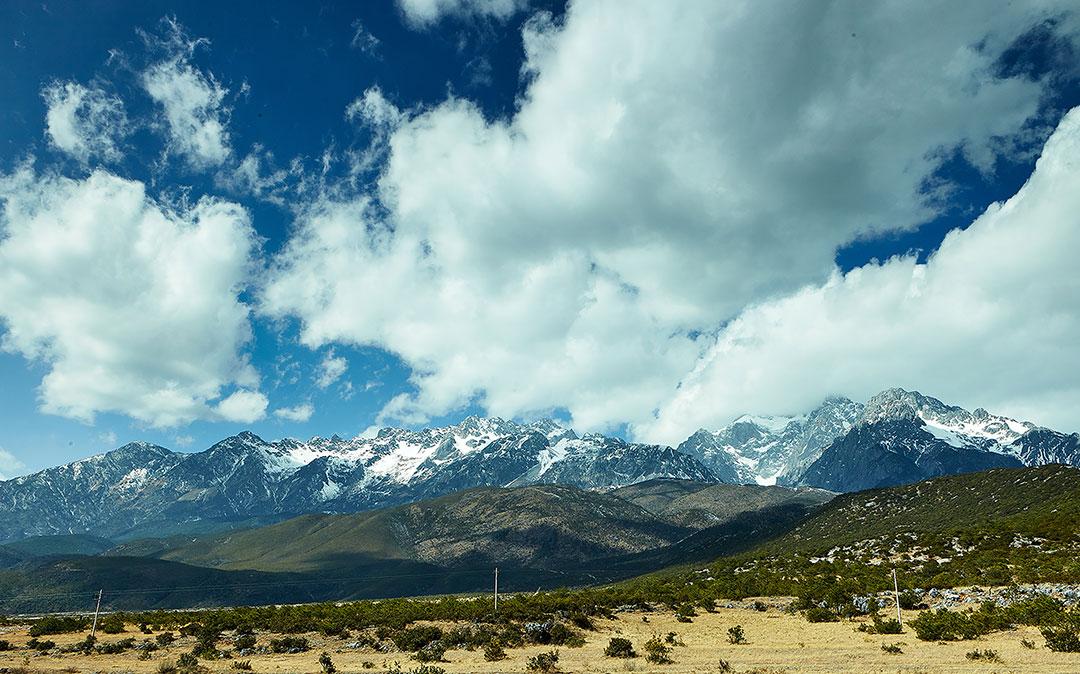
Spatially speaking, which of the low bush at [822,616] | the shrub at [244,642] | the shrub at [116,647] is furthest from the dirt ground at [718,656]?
the shrub at [116,647]

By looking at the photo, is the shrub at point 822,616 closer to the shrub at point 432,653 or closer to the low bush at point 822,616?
the low bush at point 822,616

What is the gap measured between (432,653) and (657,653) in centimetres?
1540

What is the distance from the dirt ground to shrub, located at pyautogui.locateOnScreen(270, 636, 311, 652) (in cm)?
85

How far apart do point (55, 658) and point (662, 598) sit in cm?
5578

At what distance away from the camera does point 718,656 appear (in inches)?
1497

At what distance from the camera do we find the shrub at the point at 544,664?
1372 inches

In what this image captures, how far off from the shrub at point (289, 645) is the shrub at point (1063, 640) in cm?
4908

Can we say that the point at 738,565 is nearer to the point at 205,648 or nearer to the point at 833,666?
the point at 833,666

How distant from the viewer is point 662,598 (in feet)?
220

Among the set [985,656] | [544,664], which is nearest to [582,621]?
[544,664]

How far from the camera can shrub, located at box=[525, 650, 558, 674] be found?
1372 inches

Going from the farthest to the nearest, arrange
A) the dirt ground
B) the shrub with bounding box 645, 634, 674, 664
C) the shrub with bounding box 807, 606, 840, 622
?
the shrub with bounding box 807, 606, 840, 622 < the shrub with bounding box 645, 634, 674, 664 < the dirt ground

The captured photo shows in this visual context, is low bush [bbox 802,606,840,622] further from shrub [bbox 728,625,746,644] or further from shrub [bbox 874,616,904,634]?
shrub [bbox 728,625,746,644]

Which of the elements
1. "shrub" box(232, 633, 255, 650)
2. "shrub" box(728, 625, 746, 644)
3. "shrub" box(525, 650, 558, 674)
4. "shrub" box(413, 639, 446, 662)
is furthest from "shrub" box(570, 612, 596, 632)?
"shrub" box(232, 633, 255, 650)
